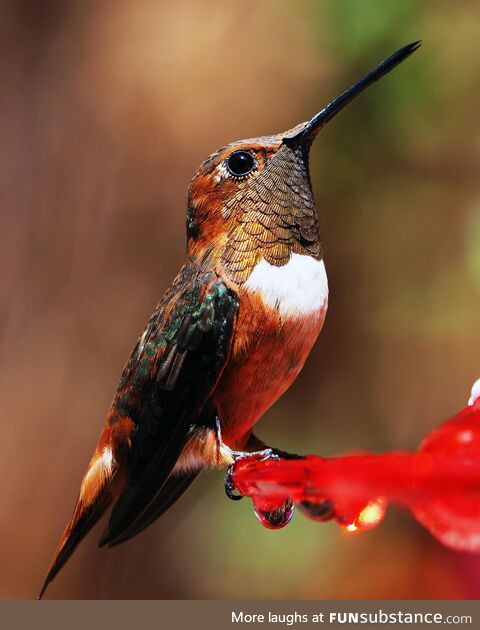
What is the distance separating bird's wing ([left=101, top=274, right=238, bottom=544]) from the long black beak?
12cm

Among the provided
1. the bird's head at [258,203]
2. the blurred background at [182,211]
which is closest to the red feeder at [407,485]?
the bird's head at [258,203]

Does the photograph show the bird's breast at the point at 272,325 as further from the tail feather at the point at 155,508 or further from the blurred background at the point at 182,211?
the blurred background at the point at 182,211

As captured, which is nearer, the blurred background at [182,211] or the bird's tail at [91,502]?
the bird's tail at [91,502]

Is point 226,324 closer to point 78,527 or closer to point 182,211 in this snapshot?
point 78,527

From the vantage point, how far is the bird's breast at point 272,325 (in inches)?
22.3

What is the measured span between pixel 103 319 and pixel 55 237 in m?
0.11

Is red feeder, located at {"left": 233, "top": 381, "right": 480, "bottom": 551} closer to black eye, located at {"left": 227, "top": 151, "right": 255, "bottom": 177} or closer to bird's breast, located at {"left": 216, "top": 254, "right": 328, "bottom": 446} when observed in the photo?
bird's breast, located at {"left": 216, "top": 254, "right": 328, "bottom": 446}

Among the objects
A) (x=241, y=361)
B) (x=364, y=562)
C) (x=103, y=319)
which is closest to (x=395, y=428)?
(x=364, y=562)

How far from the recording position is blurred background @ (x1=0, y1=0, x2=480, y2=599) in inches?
37.4

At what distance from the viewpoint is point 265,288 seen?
0.57 meters

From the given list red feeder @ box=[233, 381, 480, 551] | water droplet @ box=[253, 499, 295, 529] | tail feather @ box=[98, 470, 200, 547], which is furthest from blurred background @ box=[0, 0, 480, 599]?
red feeder @ box=[233, 381, 480, 551]

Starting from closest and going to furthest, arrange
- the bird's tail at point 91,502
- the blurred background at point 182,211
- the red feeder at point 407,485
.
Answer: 1. the red feeder at point 407,485
2. the bird's tail at point 91,502
3. the blurred background at point 182,211

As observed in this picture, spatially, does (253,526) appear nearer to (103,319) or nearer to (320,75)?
(103,319)

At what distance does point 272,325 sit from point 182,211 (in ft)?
1.36
